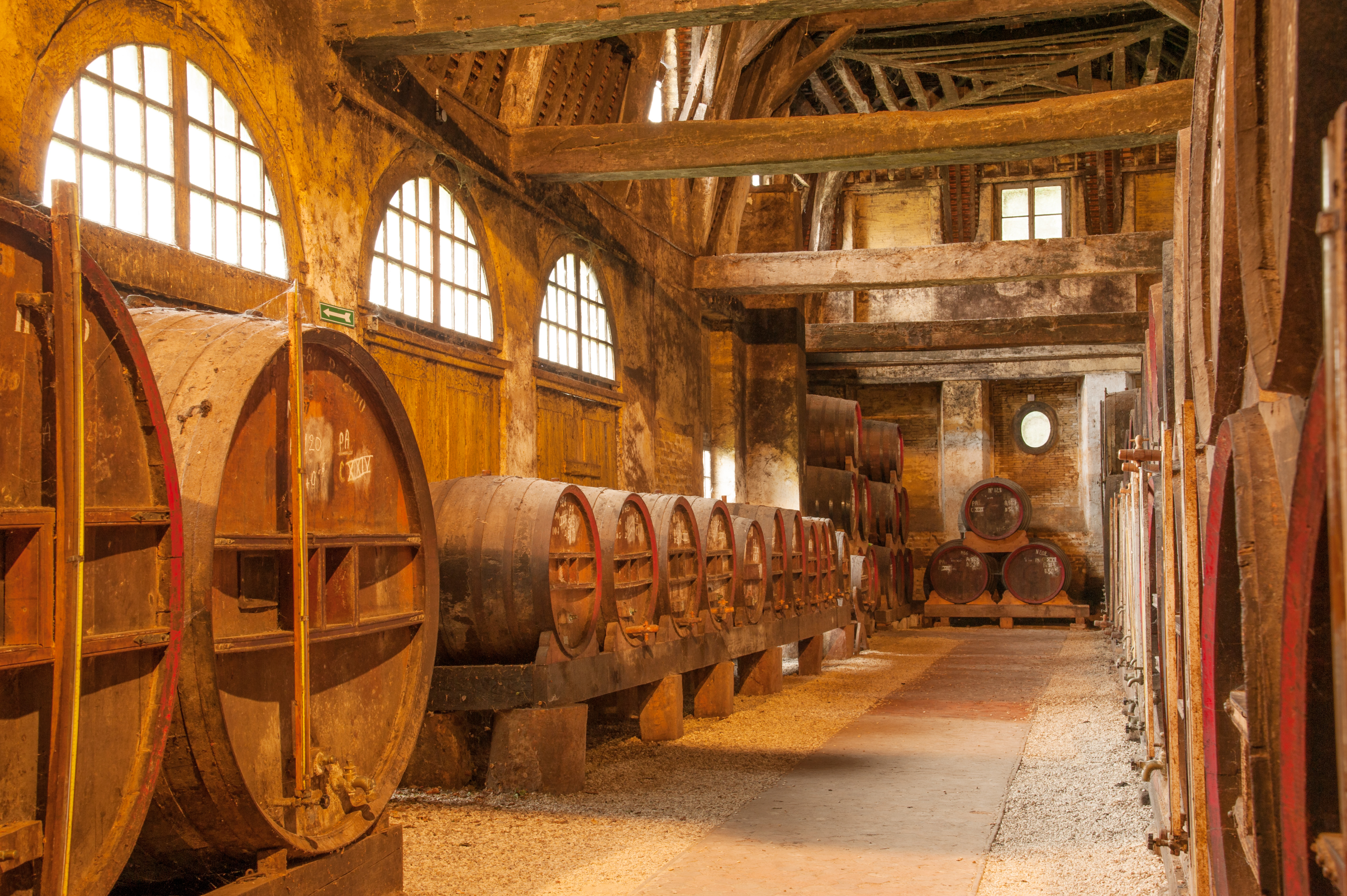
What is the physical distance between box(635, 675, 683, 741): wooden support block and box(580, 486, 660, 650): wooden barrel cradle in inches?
20.9

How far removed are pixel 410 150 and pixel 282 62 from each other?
4.86ft

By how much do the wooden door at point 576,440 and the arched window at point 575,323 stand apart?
363mm

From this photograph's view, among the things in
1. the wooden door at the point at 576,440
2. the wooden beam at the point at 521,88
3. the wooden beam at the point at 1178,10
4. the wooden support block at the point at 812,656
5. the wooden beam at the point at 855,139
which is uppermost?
the wooden beam at the point at 1178,10

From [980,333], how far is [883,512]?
3015mm

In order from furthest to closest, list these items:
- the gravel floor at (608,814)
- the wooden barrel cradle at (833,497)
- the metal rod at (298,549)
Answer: the wooden barrel cradle at (833,497) < the gravel floor at (608,814) < the metal rod at (298,549)

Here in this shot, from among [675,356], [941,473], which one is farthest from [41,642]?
[941,473]

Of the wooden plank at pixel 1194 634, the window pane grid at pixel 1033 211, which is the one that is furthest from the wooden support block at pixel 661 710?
the window pane grid at pixel 1033 211

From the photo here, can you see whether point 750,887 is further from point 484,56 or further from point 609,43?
point 609,43

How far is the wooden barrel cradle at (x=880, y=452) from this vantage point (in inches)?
703

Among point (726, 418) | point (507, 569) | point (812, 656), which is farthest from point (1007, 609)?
point (507, 569)

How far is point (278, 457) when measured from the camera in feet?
11.2

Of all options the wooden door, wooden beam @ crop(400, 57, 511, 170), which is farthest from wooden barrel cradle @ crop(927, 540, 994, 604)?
wooden beam @ crop(400, 57, 511, 170)

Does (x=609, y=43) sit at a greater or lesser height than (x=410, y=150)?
greater

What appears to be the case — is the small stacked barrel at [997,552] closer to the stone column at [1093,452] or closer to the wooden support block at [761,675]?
the stone column at [1093,452]
